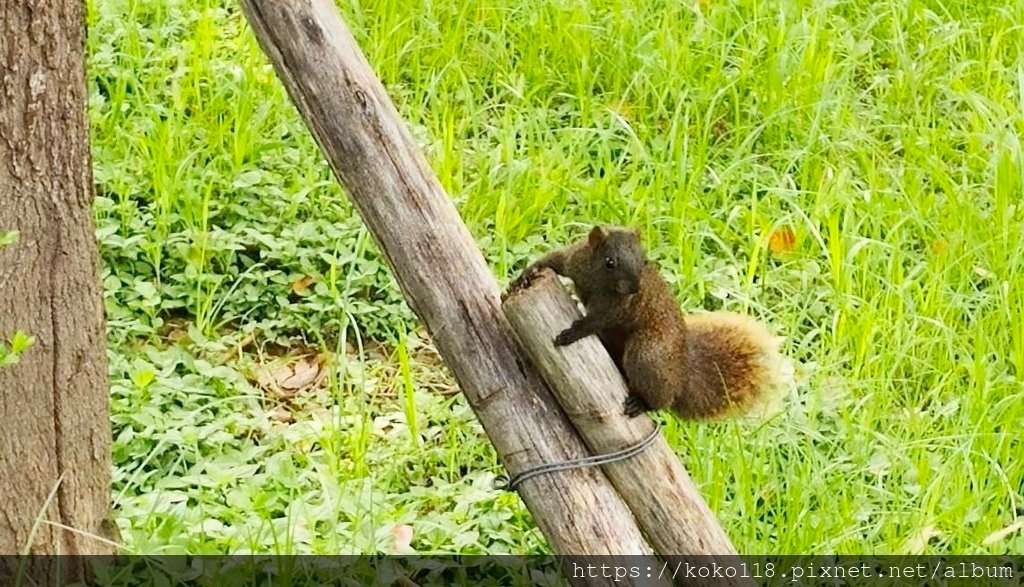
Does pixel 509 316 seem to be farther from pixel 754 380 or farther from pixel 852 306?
pixel 852 306

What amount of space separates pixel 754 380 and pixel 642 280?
1.12 ft

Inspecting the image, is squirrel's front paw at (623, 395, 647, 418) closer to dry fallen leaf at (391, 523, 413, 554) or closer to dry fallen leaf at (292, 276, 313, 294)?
dry fallen leaf at (391, 523, 413, 554)

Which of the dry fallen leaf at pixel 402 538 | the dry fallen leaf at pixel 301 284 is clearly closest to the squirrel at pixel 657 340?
the dry fallen leaf at pixel 402 538

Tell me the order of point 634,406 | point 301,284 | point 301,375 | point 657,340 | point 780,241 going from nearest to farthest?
point 634,406
point 657,340
point 301,375
point 301,284
point 780,241

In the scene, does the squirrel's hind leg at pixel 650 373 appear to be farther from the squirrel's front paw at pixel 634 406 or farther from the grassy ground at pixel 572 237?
the grassy ground at pixel 572 237

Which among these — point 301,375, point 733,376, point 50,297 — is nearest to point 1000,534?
point 733,376

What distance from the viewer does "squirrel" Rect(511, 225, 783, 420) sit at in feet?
10.0

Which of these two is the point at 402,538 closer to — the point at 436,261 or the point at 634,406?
the point at 634,406

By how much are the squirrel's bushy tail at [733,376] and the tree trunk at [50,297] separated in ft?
4.12

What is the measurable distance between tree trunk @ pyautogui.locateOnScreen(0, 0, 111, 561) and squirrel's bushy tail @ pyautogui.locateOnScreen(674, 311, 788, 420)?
1256 millimetres

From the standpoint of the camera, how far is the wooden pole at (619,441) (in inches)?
114

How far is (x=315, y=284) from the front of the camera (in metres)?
4.17

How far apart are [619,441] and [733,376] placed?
386 millimetres

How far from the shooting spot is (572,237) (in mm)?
4367
